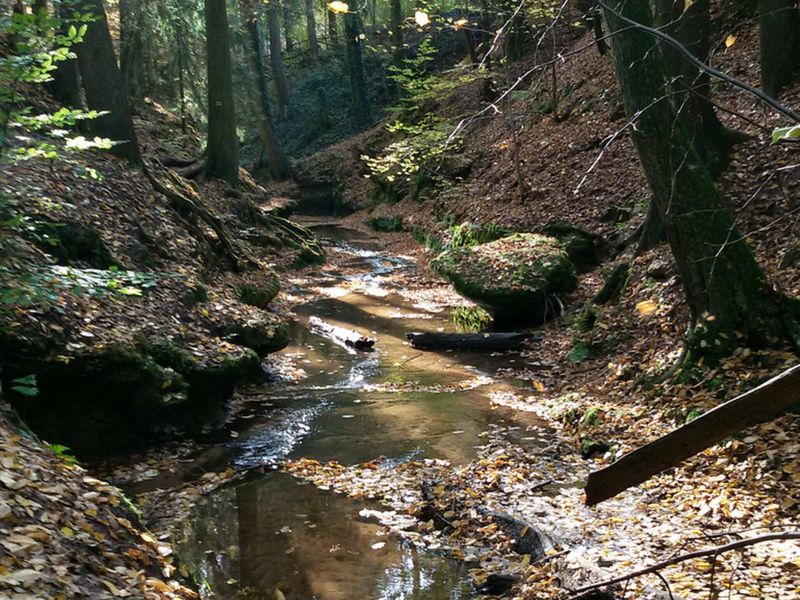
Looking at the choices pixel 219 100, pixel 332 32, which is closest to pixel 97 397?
pixel 219 100

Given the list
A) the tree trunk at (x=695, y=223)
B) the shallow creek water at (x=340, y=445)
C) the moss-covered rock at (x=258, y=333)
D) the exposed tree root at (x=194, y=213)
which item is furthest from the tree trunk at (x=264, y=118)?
the tree trunk at (x=695, y=223)

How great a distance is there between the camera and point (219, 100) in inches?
674

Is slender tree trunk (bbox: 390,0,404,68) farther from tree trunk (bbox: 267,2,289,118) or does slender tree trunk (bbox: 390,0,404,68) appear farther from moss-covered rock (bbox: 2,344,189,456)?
moss-covered rock (bbox: 2,344,189,456)

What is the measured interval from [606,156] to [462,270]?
530 centimetres

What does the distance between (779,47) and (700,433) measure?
11.4 meters

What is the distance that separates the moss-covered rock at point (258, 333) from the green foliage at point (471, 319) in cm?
419

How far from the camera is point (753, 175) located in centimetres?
981

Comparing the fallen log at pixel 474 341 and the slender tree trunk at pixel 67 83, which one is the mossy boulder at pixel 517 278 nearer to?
the fallen log at pixel 474 341

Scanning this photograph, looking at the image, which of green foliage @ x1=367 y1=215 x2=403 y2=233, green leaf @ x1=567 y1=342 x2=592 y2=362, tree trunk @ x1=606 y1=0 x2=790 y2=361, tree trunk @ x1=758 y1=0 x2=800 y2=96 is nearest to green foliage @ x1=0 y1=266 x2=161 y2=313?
tree trunk @ x1=606 y1=0 x2=790 y2=361

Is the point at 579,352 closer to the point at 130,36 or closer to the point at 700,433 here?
the point at 700,433

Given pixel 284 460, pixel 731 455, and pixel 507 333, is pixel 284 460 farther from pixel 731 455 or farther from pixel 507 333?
pixel 507 333

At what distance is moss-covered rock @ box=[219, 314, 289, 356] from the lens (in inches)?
387

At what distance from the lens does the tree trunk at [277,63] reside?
118 ft

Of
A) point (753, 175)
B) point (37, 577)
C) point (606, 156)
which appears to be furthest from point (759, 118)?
point (37, 577)
